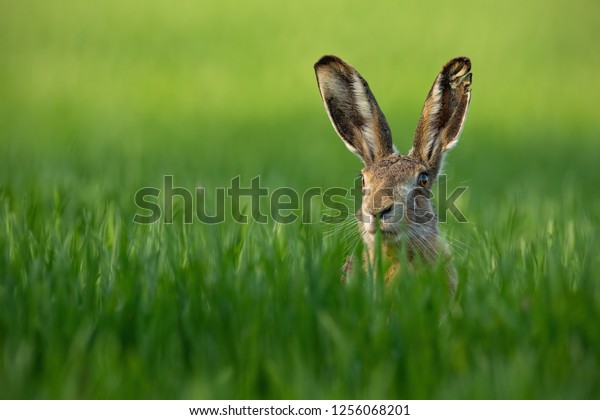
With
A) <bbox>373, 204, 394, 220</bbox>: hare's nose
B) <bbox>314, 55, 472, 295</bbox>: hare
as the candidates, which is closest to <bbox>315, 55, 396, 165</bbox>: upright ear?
<bbox>314, 55, 472, 295</bbox>: hare

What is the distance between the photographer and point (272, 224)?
5.82 meters

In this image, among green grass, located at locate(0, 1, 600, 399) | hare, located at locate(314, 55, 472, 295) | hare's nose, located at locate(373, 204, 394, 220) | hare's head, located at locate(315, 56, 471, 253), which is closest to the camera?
green grass, located at locate(0, 1, 600, 399)

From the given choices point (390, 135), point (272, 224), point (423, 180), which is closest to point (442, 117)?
point (390, 135)

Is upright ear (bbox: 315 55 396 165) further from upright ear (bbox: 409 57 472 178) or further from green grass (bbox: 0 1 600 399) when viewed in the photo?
green grass (bbox: 0 1 600 399)

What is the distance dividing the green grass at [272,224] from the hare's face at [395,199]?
287 mm

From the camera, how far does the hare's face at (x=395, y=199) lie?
14.5 ft

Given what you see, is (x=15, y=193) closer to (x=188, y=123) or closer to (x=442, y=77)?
(x=442, y=77)

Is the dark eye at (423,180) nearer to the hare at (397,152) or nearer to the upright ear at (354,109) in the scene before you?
the hare at (397,152)

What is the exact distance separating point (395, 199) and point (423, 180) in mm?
409

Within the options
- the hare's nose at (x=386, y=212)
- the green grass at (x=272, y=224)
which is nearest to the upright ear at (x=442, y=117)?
the green grass at (x=272, y=224)

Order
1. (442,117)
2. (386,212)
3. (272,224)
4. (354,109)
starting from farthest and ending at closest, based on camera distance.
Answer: (272,224) → (354,109) → (442,117) → (386,212)

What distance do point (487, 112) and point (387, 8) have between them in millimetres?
4424

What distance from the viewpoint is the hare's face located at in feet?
14.5

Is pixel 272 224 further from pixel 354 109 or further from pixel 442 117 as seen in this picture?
pixel 442 117
